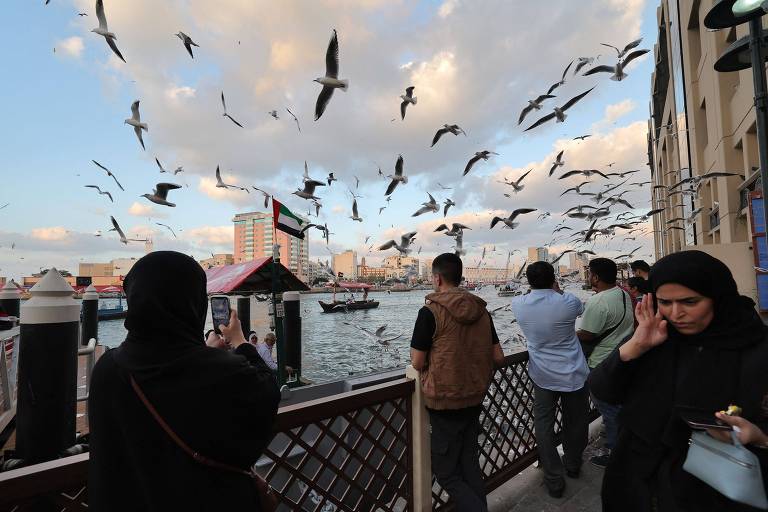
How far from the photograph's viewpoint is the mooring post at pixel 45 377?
2334mm

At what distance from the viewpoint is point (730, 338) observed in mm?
1296

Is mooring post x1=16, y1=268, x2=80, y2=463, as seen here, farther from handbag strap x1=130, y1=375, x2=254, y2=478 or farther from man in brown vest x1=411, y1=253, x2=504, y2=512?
man in brown vest x1=411, y1=253, x2=504, y2=512

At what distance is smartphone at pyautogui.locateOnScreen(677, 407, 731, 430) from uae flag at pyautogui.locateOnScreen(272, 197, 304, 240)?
622cm

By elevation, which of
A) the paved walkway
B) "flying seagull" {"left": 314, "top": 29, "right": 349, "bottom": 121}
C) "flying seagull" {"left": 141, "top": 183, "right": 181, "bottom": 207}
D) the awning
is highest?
"flying seagull" {"left": 314, "top": 29, "right": 349, "bottom": 121}

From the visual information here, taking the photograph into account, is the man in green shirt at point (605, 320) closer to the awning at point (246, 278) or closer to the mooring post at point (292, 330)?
the awning at point (246, 278)

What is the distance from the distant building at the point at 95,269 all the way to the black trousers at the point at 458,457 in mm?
73897

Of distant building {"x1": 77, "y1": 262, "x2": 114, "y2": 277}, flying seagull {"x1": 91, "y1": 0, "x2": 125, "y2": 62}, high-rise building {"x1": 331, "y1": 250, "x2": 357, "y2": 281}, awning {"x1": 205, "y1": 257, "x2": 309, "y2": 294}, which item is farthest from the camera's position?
distant building {"x1": 77, "y1": 262, "x2": 114, "y2": 277}

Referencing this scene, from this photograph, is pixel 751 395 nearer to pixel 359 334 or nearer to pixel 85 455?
pixel 85 455

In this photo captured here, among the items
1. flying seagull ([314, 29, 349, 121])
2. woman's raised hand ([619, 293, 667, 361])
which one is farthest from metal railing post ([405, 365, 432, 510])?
flying seagull ([314, 29, 349, 121])

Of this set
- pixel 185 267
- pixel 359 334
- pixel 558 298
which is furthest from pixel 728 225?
pixel 359 334

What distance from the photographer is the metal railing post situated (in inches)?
101

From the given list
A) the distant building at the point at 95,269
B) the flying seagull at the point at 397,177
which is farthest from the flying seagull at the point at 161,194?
the distant building at the point at 95,269

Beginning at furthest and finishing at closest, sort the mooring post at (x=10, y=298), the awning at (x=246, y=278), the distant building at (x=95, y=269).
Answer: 1. the distant building at (x=95, y=269)
2. the mooring post at (x=10, y=298)
3. the awning at (x=246, y=278)

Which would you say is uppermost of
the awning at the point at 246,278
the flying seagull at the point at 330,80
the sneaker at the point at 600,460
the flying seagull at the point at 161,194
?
the flying seagull at the point at 330,80
